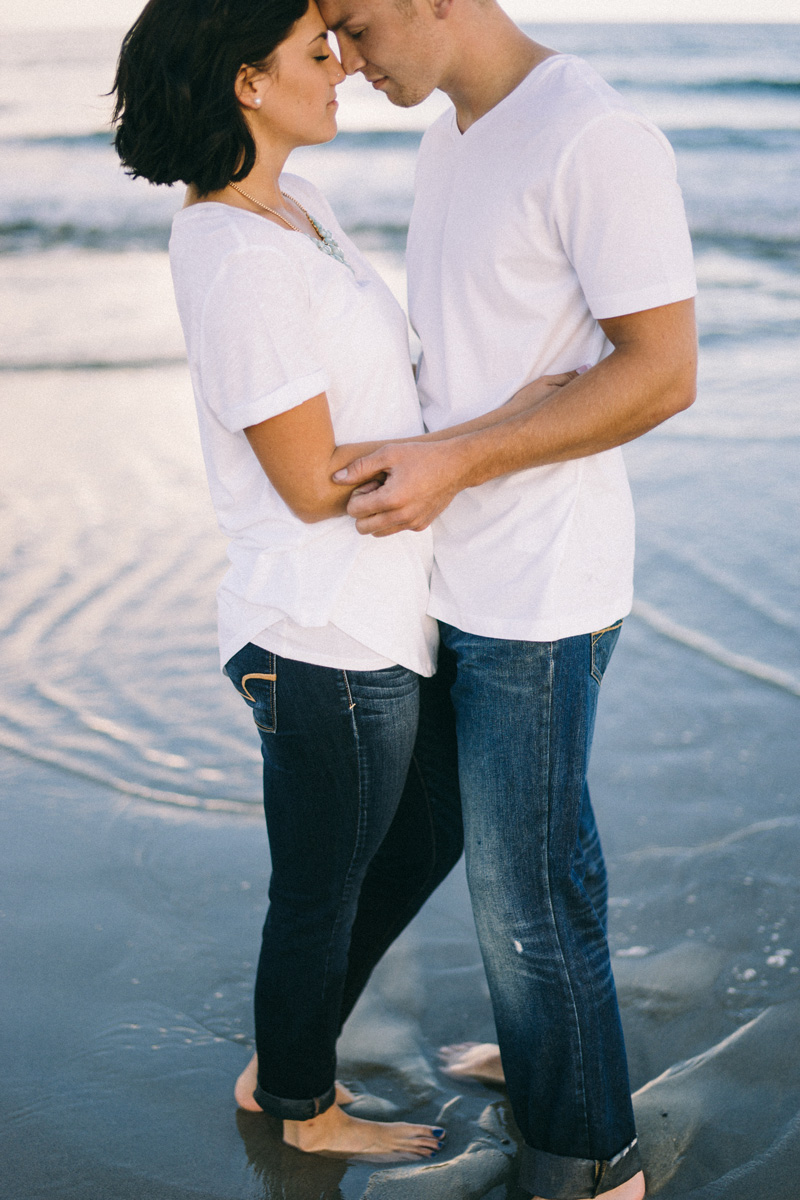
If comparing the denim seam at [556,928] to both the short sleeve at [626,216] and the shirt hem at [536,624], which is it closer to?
the shirt hem at [536,624]

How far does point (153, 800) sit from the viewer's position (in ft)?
9.55

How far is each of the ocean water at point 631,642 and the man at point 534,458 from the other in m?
0.40

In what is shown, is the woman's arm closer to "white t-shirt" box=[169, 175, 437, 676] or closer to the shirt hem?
"white t-shirt" box=[169, 175, 437, 676]

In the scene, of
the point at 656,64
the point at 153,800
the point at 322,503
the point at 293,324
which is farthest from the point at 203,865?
the point at 656,64

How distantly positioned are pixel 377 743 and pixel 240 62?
3.24ft

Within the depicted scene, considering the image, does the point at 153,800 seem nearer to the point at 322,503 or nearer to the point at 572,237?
the point at 322,503

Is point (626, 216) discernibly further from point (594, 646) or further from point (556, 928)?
point (556, 928)

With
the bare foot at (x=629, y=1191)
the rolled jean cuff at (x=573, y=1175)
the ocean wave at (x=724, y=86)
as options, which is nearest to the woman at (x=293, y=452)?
the rolled jean cuff at (x=573, y=1175)

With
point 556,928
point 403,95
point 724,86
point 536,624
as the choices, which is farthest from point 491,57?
point 724,86

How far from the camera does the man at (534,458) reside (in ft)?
4.80

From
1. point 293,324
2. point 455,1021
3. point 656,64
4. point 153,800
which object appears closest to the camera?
point 293,324

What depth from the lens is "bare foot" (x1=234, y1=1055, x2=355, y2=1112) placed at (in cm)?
200

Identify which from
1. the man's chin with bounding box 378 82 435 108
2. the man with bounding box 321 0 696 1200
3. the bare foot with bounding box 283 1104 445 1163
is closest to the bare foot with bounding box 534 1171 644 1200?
the man with bounding box 321 0 696 1200

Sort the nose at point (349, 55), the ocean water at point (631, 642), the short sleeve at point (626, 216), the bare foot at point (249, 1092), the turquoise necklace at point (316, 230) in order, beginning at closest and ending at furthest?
1. the short sleeve at point (626, 216)
2. the turquoise necklace at point (316, 230)
3. the nose at point (349, 55)
4. the bare foot at point (249, 1092)
5. the ocean water at point (631, 642)
